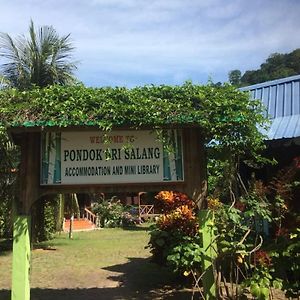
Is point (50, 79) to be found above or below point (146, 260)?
above

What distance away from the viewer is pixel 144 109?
626cm

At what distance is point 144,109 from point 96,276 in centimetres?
582

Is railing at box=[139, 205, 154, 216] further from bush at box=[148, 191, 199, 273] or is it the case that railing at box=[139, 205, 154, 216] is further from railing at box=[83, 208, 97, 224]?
bush at box=[148, 191, 199, 273]

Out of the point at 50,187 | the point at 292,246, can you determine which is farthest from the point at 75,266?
the point at 292,246

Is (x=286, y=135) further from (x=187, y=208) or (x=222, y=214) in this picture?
(x=222, y=214)

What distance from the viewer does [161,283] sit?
383 inches

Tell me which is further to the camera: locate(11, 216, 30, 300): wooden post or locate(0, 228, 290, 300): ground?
locate(0, 228, 290, 300): ground

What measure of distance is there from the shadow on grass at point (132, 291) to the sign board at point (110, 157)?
284 cm

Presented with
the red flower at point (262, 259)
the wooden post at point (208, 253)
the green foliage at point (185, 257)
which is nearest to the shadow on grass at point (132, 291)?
the green foliage at point (185, 257)

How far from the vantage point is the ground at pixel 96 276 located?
876cm

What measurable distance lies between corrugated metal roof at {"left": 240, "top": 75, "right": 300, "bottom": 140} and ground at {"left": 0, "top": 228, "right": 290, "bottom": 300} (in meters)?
3.40

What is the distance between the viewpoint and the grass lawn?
8797mm

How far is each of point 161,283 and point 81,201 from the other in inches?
1139

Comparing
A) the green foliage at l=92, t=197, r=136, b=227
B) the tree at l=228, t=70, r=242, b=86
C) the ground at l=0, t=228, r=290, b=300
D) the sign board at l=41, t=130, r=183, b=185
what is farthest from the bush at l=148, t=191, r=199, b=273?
the green foliage at l=92, t=197, r=136, b=227
